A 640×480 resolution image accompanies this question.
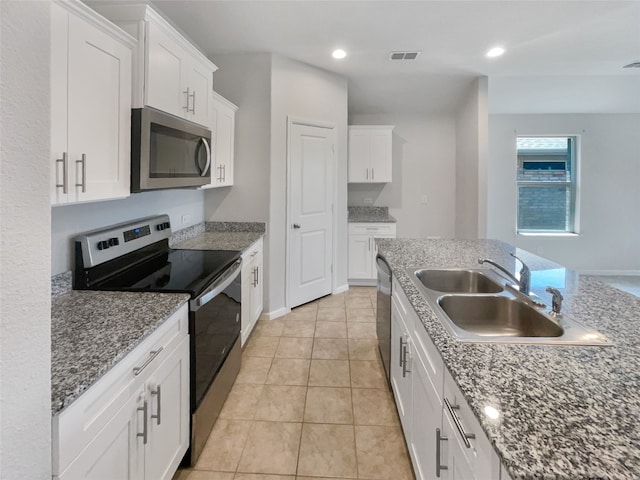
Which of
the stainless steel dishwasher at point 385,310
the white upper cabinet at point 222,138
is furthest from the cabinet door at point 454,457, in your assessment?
the white upper cabinet at point 222,138

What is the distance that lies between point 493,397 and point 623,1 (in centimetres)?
323

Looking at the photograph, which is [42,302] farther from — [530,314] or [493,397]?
[530,314]

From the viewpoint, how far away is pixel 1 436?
2.27 ft

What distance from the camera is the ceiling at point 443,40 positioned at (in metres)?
2.80

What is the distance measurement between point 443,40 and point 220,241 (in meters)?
2.62

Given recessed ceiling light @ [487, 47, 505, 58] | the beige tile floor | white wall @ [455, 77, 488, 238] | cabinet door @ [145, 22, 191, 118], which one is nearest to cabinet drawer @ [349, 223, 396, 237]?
white wall @ [455, 77, 488, 238]

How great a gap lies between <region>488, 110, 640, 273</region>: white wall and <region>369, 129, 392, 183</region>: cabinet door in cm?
181

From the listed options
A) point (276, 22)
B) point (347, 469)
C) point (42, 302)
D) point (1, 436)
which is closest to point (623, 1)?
point (276, 22)

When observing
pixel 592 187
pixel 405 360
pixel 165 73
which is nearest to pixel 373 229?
pixel 405 360

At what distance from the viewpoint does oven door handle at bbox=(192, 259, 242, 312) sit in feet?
5.98

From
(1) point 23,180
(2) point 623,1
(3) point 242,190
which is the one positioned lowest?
(1) point 23,180

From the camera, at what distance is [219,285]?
2.11 metres

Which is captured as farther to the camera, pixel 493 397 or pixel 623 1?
pixel 623 1

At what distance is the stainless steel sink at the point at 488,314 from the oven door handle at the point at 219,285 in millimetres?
1102
